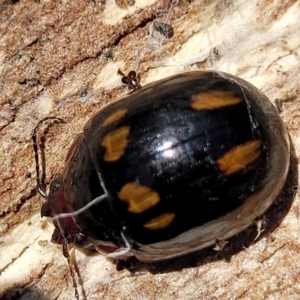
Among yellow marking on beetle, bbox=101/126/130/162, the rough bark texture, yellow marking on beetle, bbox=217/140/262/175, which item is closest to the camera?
yellow marking on beetle, bbox=217/140/262/175

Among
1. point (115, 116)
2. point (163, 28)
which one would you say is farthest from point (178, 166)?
point (163, 28)

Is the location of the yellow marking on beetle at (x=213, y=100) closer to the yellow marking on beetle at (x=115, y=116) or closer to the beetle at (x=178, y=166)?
the beetle at (x=178, y=166)

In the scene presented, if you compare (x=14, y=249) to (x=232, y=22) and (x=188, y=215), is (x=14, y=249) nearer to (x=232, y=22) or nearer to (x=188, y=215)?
(x=188, y=215)

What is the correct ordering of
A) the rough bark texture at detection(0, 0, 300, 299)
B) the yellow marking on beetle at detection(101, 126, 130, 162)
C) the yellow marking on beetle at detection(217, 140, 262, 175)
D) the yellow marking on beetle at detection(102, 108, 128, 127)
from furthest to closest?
1. the rough bark texture at detection(0, 0, 300, 299)
2. the yellow marking on beetle at detection(102, 108, 128, 127)
3. the yellow marking on beetle at detection(101, 126, 130, 162)
4. the yellow marking on beetle at detection(217, 140, 262, 175)

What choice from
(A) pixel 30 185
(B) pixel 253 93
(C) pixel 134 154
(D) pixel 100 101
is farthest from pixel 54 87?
(B) pixel 253 93

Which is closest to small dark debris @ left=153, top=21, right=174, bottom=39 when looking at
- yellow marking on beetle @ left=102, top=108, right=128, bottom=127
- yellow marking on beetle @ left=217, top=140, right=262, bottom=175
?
yellow marking on beetle @ left=102, top=108, right=128, bottom=127

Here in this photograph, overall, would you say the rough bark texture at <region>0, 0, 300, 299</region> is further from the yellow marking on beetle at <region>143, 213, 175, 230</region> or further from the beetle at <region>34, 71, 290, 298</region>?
the yellow marking on beetle at <region>143, 213, 175, 230</region>

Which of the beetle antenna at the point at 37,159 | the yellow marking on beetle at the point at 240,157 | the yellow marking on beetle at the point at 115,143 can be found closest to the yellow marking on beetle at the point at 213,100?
the yellow marking on beetle at the point at 240,157
